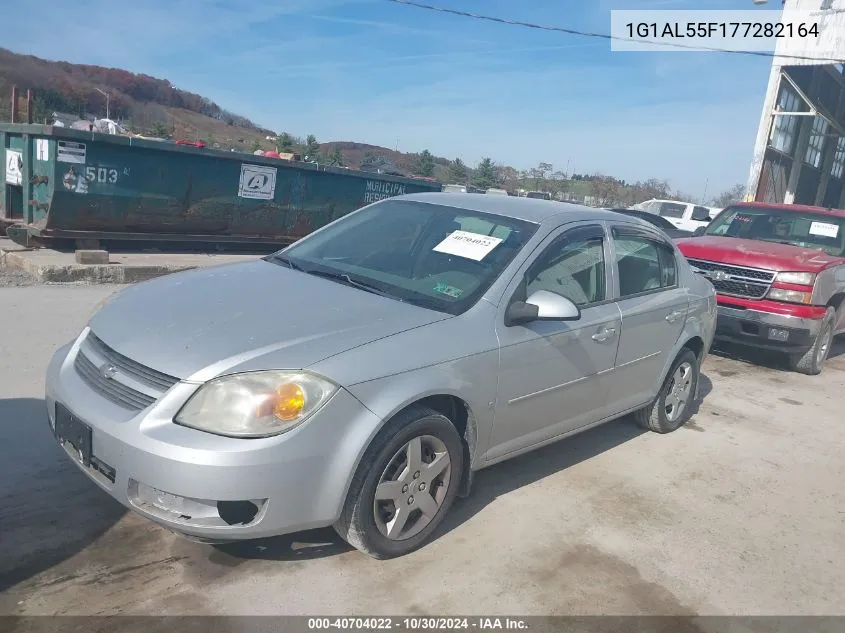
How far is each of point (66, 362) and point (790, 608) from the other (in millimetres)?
3566

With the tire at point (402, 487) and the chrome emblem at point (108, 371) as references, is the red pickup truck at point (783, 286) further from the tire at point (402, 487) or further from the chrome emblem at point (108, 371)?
the chrome emblem at point (108, 371)

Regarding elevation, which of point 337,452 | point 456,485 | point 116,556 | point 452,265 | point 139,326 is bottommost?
point 116,556

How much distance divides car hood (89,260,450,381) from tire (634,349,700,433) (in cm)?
258

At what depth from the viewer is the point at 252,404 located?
2.72 meters

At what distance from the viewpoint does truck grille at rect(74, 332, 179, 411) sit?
279 centimetres

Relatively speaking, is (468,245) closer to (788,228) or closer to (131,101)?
(788,228)

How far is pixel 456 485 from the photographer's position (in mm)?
3447

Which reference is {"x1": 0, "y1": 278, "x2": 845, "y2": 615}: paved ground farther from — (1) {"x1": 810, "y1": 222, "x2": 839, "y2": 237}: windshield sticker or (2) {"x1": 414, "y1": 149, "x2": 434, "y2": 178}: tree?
(2) {"x1": 414, "y1": 149, "x2": 434, "y2": 178}: tree

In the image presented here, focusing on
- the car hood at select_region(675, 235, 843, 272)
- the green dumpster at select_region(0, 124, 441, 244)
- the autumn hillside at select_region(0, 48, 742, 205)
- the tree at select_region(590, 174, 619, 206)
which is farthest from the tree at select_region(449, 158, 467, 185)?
the car hood at select_region(675, 235, 843, 272)

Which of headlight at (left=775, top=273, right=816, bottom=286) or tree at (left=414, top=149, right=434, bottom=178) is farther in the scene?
tree at (left=414, top=149, right=434, bottom=178)

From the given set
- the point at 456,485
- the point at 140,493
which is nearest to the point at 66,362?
the point at 140,493

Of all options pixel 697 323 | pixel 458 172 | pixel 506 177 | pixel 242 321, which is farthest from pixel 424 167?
pixel 242 321

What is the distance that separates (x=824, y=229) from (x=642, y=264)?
5.14m

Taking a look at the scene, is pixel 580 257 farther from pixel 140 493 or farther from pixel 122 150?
pixel 122 150
